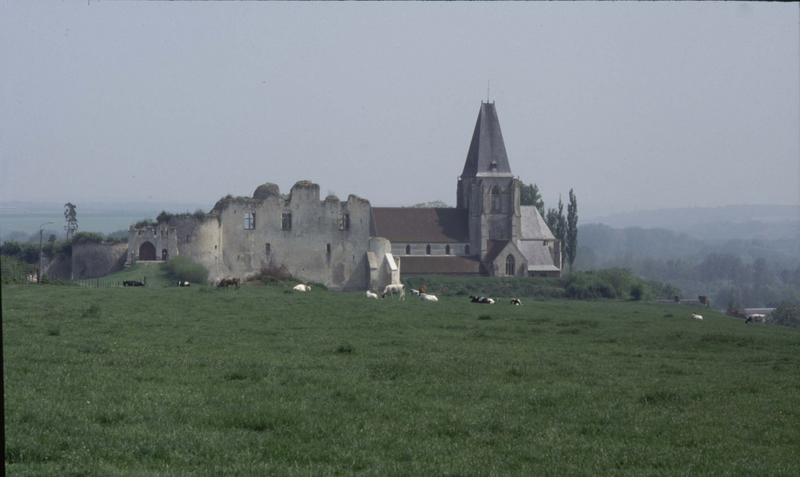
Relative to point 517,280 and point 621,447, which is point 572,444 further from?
point 517,280


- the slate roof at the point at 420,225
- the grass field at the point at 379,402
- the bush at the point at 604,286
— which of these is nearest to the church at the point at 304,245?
the slate roof at the point at 420,225

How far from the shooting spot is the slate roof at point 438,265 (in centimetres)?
7344

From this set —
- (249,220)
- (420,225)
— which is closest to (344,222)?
(249,220)

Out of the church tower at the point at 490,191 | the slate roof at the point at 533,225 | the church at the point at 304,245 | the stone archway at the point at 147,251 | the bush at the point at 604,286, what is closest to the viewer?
the stone archway at the point at 147,251

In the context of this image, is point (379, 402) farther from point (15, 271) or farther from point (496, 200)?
point (496, 200)

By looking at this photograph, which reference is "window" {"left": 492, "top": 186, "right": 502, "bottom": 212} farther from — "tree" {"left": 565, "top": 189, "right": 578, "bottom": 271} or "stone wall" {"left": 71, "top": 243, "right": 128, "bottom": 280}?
"stone wall" {"left": 71, "top": 243, "right": 128, "bottom": 280}

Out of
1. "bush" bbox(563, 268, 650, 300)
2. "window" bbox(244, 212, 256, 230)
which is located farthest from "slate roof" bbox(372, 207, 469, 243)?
"window" bbox(244, 212, 256, 230)

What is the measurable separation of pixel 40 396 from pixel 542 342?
11.6m

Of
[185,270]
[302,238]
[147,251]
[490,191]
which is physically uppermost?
[490,191]

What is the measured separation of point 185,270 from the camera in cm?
5528

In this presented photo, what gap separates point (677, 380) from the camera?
15.0m

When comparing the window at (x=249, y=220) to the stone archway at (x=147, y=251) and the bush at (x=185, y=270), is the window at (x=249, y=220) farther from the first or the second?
A: the stone archway at (x=147, y=251)

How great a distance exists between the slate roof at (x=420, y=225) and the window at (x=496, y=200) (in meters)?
2.30

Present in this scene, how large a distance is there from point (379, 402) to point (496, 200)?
222 feet
